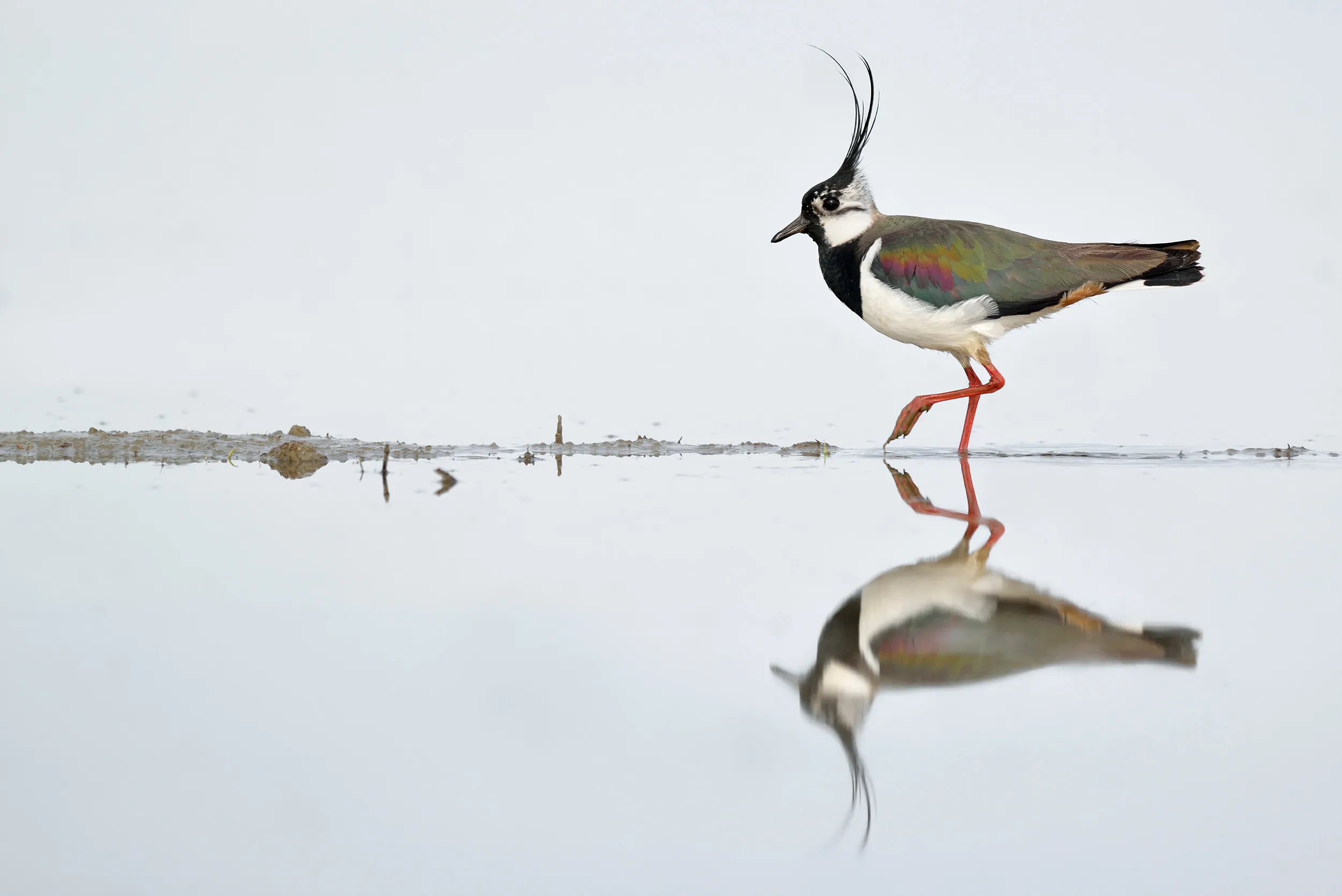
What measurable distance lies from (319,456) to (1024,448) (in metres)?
4.01

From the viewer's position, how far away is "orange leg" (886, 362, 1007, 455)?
7.23 metres

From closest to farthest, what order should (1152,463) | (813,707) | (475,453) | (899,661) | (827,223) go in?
1. (813,707)
2. (899,661)
3. (1152,463)
4. (475,453)
5. (827,223)

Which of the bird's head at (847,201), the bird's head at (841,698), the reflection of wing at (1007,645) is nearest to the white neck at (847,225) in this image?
the bird's head at (847,201)

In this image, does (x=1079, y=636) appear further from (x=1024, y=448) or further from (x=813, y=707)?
(x=1024, y=448)

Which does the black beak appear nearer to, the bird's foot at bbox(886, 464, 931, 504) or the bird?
the bird

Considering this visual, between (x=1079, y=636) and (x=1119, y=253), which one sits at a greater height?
(x=1119, y=253)

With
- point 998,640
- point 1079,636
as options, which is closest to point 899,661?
point 998,640

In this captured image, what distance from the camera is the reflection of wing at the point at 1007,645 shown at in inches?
119

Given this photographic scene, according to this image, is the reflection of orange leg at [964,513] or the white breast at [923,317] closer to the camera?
the reflection of orange leg at [964,513]

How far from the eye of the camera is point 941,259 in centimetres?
704

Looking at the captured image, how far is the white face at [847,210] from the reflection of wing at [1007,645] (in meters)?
4.66

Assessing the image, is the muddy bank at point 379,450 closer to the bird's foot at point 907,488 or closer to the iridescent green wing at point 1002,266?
the bird's foot at point 907,488

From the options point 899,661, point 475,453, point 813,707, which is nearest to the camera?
point 813,707

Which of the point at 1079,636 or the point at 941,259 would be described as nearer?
the point at 1079,636
